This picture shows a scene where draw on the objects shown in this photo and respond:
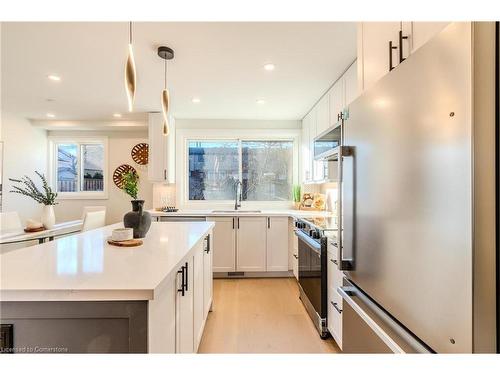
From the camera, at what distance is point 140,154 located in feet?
15.5

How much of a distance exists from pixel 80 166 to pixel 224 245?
3357 millimetres

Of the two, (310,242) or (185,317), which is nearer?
(185,317)

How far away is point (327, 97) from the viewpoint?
2961 mm

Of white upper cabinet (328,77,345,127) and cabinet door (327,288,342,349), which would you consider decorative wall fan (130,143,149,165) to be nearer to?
white upper cabinet (328,77,345,127)

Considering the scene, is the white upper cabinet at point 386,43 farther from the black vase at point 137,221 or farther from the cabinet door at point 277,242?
Result: the cabinet door at point 277,242

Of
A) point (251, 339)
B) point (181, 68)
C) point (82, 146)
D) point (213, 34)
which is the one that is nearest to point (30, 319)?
point (251, 339)

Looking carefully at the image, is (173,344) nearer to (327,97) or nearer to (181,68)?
(181,68)

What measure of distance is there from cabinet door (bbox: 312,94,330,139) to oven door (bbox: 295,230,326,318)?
1.34m

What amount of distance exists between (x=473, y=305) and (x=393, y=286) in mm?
299

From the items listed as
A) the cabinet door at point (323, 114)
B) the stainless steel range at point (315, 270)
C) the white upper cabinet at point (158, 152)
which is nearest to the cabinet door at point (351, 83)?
the cabinet door at point (323, 114)

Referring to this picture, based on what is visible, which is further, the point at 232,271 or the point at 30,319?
the point at 232,271

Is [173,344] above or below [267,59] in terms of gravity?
below

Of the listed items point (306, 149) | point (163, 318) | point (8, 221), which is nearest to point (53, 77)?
point (8, 221)

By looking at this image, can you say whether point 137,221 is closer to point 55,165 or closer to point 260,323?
point 260,323
